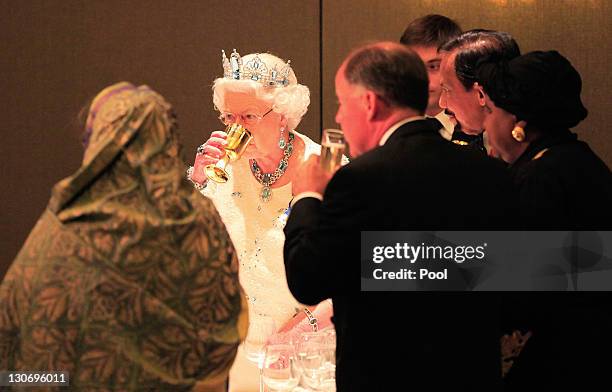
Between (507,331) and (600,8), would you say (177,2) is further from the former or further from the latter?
(507,331)

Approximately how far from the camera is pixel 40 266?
1747mm

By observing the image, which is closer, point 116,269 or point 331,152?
point 116,269

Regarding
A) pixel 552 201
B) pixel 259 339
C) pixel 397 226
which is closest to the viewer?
pixel 397 226

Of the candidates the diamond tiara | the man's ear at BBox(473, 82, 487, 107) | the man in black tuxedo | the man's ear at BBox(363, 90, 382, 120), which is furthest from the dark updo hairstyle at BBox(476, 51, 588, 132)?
the diamond tiara

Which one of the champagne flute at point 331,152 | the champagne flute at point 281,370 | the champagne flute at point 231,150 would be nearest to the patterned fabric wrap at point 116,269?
the champagne flute at point 331,152

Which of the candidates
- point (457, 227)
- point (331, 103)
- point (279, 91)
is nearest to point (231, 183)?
point (279, 91)

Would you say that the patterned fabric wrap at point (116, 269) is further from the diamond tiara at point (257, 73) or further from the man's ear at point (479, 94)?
the diamond tiara at point (257, 73)

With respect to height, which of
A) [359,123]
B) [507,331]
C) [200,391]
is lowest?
[200,391]

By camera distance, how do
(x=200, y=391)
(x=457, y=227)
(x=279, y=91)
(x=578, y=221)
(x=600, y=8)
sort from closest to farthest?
(x=200, y=391) < (x=457, y=227) < (x=578, y=221) < (x=279, y=91) < (x=600, y=8)

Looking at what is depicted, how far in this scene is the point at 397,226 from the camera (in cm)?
199

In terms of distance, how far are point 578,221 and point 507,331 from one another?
0.36m

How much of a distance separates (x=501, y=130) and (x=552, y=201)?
1.00ft

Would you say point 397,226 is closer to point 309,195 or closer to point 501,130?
point 309,195

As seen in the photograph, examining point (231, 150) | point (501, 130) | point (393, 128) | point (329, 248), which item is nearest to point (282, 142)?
point (231, 150)
